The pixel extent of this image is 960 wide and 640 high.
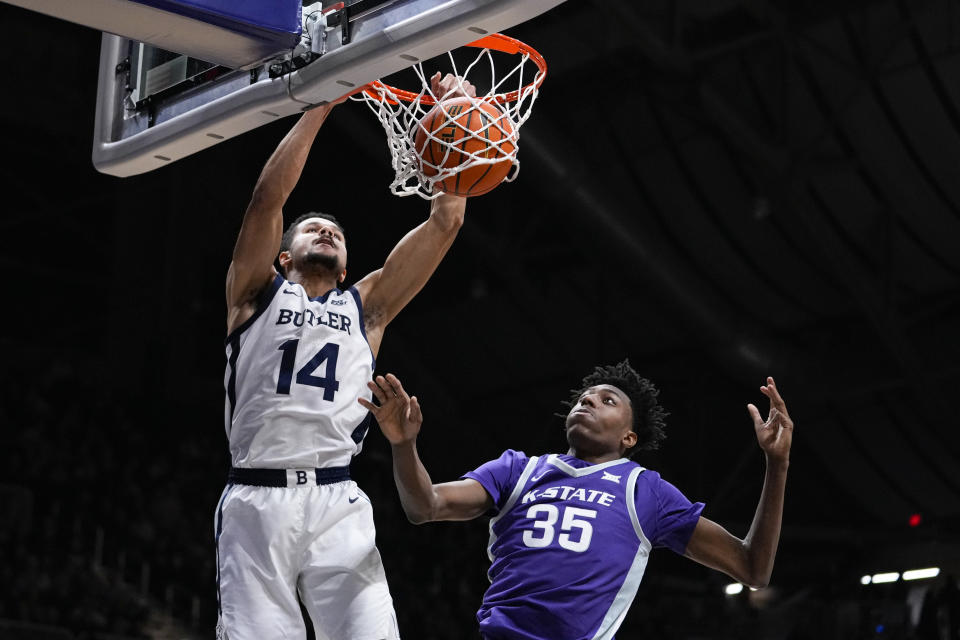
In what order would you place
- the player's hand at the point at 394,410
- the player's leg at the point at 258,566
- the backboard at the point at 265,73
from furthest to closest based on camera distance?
1. the player's leg at the point at 258,566
2. the player's hand at the point at 394,410
3. the backboard at the point at 265,73

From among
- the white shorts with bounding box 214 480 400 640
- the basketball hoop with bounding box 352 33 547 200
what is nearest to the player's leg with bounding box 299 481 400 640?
the white shorts with bounding box 214 480 400 640

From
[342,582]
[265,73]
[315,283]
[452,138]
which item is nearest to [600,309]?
[315,283]

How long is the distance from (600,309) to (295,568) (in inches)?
471

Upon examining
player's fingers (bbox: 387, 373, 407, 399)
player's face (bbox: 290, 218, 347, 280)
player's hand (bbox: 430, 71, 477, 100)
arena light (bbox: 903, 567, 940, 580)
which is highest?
player's hand (bbox: 430, 71, 477, 100)

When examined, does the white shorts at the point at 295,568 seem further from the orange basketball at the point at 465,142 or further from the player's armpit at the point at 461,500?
the orange basketball at the point at 465,142

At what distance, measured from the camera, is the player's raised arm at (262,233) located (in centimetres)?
471

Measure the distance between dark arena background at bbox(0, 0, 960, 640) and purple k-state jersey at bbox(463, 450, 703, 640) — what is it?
676 centimetres

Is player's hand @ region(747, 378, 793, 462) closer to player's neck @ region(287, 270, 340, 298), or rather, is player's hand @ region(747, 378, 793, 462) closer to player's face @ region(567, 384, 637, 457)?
player's face @ region(567, 384, 637, 457)

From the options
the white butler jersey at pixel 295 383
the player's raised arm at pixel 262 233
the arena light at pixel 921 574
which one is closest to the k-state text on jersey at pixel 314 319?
the white butler jersey at pixel 295 383

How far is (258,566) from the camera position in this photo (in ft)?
14.2

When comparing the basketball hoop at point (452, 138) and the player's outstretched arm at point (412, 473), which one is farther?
the basketball hoop at point (452, 138)

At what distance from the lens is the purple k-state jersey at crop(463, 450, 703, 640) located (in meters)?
4.32

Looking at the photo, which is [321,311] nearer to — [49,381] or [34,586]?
[34,586]

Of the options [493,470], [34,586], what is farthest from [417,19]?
[34,586]
